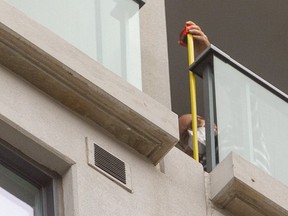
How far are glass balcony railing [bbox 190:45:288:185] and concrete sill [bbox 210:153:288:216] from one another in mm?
452

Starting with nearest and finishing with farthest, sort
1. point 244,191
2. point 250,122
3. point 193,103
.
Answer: point 244,191
point 250,122
point 193,103

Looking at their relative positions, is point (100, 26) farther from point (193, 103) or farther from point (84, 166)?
point (84, 166)

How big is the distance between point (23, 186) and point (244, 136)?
2.46m

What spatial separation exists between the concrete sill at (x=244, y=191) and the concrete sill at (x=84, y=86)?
0.54m

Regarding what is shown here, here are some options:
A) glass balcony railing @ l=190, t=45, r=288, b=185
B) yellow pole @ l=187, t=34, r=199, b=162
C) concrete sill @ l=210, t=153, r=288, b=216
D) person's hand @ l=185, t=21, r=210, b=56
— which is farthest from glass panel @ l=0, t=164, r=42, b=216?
person's hand @ l=185, t=21, r=210, b=56

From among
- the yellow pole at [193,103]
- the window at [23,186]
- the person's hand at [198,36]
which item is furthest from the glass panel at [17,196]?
the person's hand at [198,36]

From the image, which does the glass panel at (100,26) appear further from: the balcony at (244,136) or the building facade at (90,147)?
the balcony at (244,136)

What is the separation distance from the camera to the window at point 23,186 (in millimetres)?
12461

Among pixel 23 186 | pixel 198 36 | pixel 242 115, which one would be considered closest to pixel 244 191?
pixel 242 115

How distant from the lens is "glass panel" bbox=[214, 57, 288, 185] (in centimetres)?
1435

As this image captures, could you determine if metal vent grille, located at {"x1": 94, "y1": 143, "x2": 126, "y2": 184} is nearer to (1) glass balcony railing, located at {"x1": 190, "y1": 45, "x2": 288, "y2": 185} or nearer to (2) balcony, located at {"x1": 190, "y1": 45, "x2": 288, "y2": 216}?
(2) balcony, located at {"x1": 190, "y1": 45, "x2": 288, "y2": 216}

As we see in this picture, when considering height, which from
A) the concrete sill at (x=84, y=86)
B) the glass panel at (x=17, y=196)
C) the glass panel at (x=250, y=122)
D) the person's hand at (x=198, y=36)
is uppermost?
the person's hand at (x=198, y=36)

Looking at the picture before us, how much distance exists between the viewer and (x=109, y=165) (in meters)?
13.0

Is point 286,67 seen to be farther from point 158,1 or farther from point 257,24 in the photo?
point 158,1
